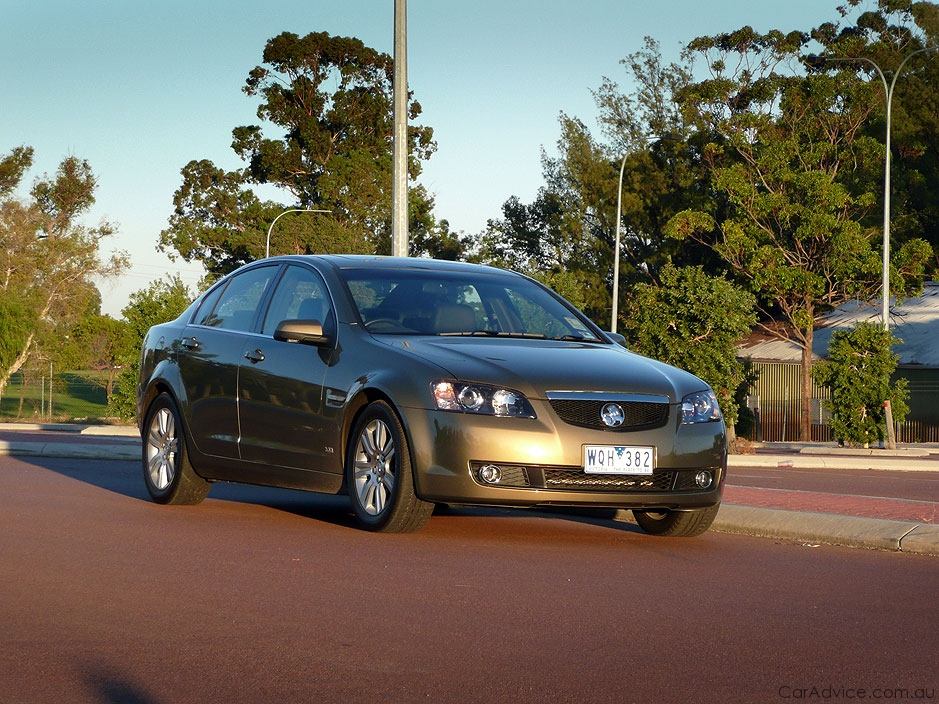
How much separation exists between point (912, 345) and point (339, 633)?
4430 cm

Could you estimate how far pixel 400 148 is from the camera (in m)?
16.4

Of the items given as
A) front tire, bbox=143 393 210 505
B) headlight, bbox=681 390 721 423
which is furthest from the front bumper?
front tire, bbox=143 393 210 505

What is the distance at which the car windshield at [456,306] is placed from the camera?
30.1 ft

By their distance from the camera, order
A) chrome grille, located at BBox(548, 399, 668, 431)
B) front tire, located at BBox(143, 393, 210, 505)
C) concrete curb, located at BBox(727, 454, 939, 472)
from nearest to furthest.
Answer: chrome grille, located at BBox(548, 399, 668, 431) → front tire, located at BBox(143, 393, 210, 505) → concrete curb, located at BBox(727, 454, 939, 472)

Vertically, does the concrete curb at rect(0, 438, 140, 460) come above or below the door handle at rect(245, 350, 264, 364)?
below

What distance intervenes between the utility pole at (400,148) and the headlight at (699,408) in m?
7.40

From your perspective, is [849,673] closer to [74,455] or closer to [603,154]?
[74,455]

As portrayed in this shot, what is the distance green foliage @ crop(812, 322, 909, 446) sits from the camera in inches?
1057

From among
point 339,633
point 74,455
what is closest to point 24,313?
point 74,455

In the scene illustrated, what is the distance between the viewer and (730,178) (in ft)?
149

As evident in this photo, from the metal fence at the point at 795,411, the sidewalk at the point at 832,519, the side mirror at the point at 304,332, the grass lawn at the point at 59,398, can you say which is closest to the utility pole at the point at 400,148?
the sidewalk at the point at 832,519

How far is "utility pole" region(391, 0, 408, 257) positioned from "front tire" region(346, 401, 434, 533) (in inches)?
286

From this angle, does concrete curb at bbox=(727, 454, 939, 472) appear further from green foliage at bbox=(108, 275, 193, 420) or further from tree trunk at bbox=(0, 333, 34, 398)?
tree trunk at bbox=(0, 333, 34, 398)

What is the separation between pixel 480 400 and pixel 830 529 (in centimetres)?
249
